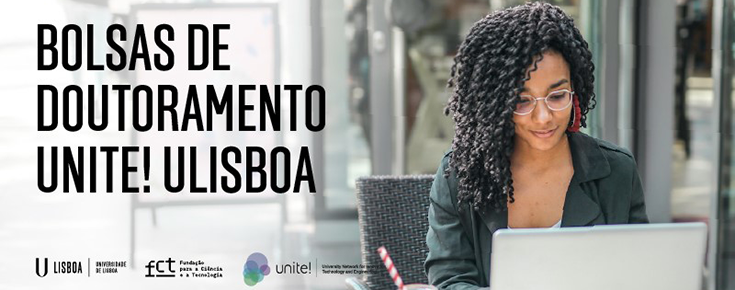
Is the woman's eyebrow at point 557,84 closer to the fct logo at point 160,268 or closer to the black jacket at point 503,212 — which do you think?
the black jacket at point 503,212

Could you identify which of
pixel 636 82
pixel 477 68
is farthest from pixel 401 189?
pixel 636 82

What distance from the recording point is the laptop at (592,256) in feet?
4.02

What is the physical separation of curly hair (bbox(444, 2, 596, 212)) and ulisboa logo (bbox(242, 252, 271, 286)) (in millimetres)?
2640

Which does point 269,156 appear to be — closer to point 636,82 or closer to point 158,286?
point 158,286

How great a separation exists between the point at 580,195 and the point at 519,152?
13 cm

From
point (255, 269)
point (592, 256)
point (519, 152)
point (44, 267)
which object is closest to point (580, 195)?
point (519, 152)

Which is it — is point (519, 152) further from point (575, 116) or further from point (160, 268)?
point (160, 268)

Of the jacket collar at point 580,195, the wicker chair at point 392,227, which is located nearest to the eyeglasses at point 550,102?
the jacket collar at point 580,195

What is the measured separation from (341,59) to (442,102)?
0.49 metres

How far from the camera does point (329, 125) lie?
4.46 metres

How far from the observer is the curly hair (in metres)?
1.63

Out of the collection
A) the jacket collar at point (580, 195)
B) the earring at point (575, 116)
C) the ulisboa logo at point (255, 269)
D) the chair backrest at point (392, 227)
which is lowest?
the ulisboa logo at point (255, 269)

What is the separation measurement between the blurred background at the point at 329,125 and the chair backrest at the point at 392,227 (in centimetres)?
206

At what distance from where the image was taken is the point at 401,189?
2.16 metres
